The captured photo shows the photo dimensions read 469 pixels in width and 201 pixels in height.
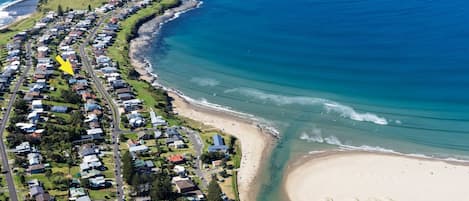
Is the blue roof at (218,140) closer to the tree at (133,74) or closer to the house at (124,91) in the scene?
the house at (124,91)

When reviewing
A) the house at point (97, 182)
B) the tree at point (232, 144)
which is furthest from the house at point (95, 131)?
the tree at point (232, 144)

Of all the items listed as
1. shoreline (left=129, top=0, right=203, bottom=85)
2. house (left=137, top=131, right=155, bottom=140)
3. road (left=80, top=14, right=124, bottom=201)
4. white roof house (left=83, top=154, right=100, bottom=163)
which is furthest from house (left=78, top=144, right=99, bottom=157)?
shoreline (left=129, top=0, right=203, bottom=85)

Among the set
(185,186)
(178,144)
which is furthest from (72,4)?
(185,186)

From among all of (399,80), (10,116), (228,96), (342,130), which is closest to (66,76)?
(10,116)

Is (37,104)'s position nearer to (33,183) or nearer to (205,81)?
(33,183)

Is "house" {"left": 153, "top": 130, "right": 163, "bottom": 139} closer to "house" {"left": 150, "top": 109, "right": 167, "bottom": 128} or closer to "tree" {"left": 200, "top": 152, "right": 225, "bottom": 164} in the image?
"house" {"left": 150, "top": 109, "right": 167, "bottom": 128}

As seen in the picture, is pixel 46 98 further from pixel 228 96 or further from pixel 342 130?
pixel 342 130
